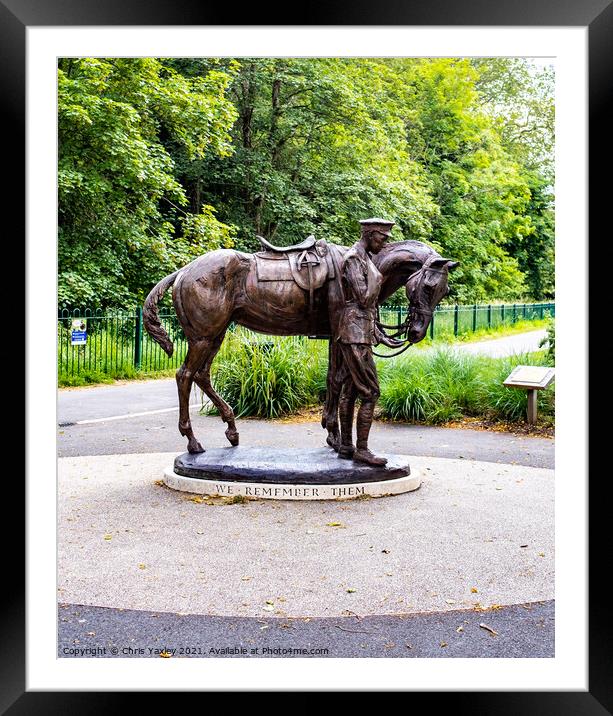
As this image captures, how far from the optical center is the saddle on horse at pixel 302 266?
6785mm

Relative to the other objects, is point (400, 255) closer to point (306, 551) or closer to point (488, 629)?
point (306, 551)

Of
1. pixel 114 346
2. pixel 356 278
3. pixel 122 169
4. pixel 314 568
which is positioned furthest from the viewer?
pixel 114 346

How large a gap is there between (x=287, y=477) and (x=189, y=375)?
130cm

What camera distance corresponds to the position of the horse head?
6688mm

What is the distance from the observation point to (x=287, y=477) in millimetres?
6512

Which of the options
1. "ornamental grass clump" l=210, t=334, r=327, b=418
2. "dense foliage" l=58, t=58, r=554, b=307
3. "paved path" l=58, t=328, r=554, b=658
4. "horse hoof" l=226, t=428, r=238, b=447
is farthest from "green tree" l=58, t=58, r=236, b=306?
"horse hoof" l=226, t=428, r=238, b=447

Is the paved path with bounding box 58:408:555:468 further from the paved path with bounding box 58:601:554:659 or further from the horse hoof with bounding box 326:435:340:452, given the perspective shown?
the paved path with bounding box 58:601:554:659

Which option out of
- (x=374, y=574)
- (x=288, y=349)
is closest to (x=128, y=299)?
(x=288, y=349)

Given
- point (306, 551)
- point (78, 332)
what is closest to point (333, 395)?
point (306, 551)

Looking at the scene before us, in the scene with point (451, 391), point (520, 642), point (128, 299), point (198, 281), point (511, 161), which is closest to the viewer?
point (520, 642)

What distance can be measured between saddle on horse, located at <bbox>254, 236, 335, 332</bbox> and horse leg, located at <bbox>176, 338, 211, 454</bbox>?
2.67ft
